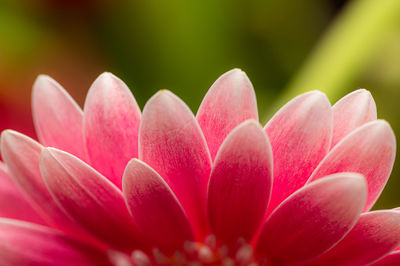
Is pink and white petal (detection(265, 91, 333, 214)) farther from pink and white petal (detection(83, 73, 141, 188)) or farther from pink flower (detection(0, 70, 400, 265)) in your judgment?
pink and white petal (detection(83, 73, 141, 188))

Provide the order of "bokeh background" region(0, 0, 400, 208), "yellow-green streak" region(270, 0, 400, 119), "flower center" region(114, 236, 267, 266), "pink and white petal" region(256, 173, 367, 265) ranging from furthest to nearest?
"bokeh background" region(0, 0, 400, 208)
"yellow-green streak" region(270, 0, 400, 119)
"flower center" region(114, 236, 267, 266)
"pink and white petal" region(256, 173, 367, 265)

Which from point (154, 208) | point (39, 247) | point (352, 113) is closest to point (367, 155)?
point (352, 113)

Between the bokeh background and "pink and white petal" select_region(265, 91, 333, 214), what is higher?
the bokeh background

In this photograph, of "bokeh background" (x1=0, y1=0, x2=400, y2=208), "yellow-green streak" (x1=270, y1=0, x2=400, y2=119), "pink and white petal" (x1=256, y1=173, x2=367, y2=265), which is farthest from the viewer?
"bokeh background" (x1=0, y1=0, x2=400, y2=208)

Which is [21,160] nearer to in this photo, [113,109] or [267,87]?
[113,109]

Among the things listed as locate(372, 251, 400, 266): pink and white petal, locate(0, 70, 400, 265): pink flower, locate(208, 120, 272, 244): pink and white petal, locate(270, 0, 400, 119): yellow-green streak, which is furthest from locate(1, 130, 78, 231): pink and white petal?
locate(270, 0, 400, 119): yellow-green streak

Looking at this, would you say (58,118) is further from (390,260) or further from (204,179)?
(390,260)

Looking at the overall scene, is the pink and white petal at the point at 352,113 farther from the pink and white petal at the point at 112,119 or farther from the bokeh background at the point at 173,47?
the bokeh background at the point at 173,47
